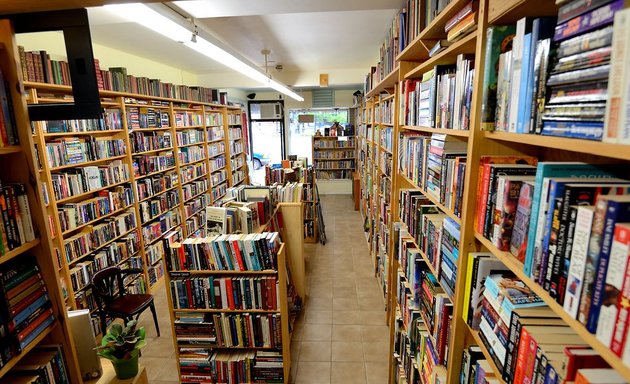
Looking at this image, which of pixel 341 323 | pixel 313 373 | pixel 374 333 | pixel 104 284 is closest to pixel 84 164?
pixel 104 284

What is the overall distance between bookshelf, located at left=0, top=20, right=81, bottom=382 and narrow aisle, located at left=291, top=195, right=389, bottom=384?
183 cm

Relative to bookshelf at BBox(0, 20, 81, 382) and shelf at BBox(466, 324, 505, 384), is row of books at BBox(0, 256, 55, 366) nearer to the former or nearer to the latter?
bookshelf at BBox(0, 20, 81, 382)

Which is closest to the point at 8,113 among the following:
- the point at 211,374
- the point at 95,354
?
the point at 95,354

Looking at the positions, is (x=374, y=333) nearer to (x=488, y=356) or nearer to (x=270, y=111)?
(x=488, y=356)

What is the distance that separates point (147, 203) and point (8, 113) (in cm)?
319

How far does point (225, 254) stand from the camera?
7.47ft

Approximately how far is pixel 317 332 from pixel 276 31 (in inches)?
134

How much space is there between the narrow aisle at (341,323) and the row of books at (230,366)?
342 mm

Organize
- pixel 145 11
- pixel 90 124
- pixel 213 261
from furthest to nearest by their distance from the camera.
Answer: pixel 90 124, pixel 213 261, pixel 145 11

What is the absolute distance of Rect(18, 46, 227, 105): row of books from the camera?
249 cm

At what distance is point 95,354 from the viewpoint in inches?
65.6

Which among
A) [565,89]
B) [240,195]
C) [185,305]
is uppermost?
[565,89]

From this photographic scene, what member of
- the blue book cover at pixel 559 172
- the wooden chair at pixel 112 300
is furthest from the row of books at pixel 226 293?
the blue book cover at pixel 559 172

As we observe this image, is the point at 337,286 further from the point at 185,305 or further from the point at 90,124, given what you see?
the point at 90,124
